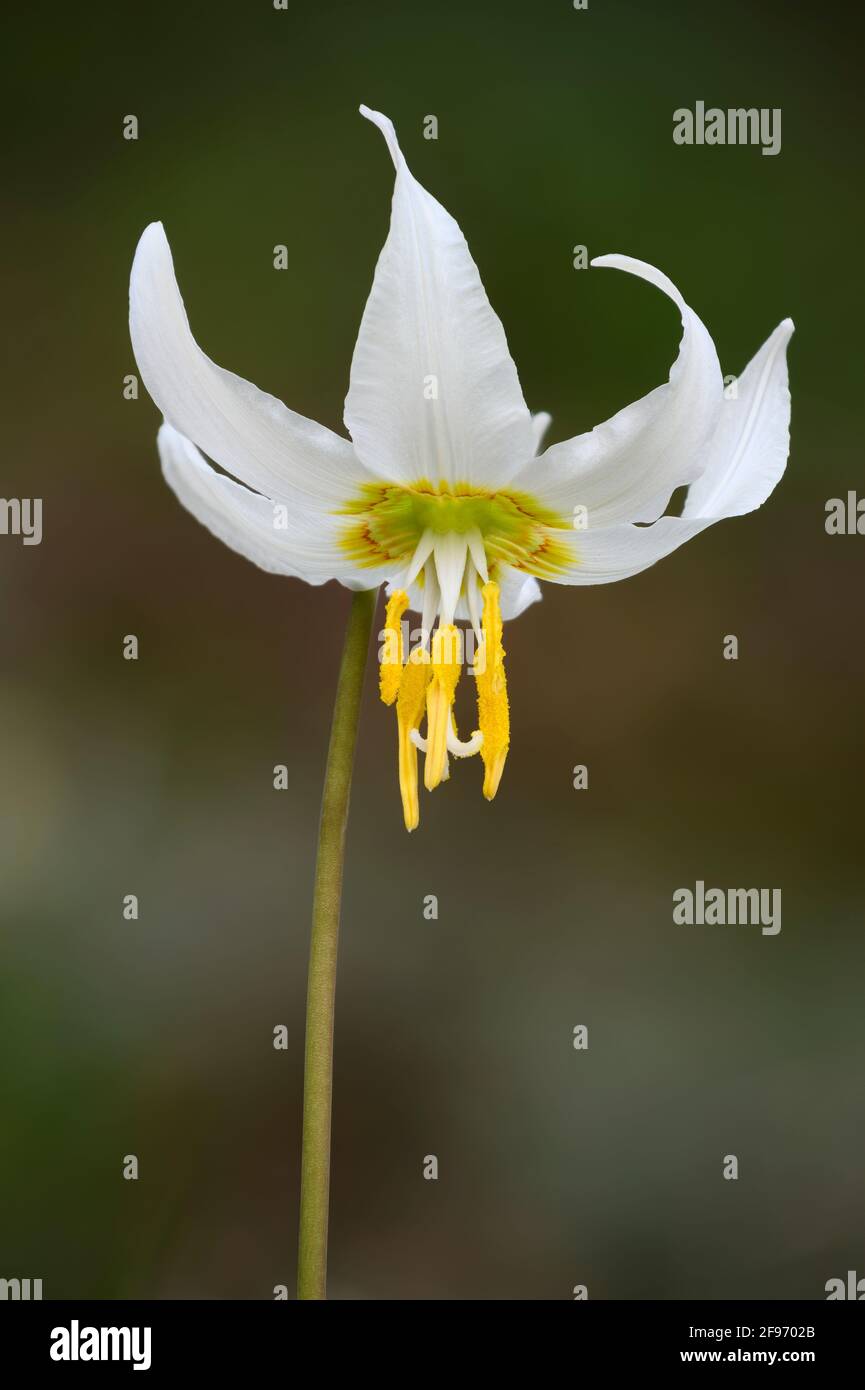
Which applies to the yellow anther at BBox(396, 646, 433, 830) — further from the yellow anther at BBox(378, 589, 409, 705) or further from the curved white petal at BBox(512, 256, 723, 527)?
the curved white petal at BBox(512, 256, 723, 527)

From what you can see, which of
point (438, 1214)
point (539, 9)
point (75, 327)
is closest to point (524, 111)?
point (539, 9)

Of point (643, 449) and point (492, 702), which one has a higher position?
point (643, 449)

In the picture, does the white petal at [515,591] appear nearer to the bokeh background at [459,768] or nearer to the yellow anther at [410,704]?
the yellow anther at [410,704]

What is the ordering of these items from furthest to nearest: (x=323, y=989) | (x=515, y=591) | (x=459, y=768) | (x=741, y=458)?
1. (x=459, y=768)
2. (x=515, y=591)
3. (x=741, y=458)
4. (x=323, y=989)

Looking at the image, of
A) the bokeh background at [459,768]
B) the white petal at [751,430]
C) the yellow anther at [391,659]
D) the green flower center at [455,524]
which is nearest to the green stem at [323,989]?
the yellow anther at [391,659]

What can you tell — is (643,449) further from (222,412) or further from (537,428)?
(222,412)

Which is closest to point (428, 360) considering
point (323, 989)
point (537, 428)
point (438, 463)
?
point (438, 463)

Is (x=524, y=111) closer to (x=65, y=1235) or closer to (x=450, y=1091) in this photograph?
(x=450, y=1091)
